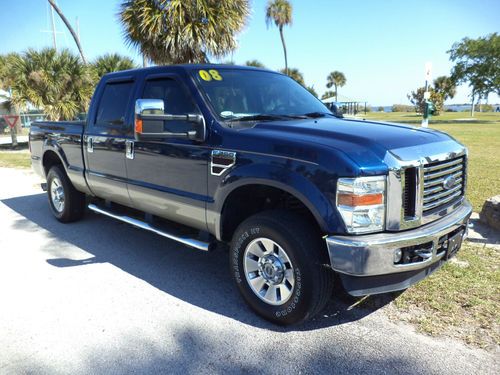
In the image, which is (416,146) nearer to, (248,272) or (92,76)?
(248,272)

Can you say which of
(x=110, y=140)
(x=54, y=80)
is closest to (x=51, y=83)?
(x=54, y=80)

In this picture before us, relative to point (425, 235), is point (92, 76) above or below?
above

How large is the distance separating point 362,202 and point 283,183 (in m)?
0.56

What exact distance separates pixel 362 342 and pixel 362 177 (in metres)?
1.21

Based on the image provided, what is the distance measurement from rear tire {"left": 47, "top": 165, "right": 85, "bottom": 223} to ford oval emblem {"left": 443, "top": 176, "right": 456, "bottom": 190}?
475cm

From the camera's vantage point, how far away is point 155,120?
3289 millimetres

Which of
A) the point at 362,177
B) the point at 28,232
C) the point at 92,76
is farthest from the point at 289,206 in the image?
the point at 92,76

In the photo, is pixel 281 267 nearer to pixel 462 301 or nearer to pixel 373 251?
pixel 373 251

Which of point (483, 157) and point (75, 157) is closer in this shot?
point (75, 157)

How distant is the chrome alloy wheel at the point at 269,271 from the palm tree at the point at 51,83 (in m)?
15.0

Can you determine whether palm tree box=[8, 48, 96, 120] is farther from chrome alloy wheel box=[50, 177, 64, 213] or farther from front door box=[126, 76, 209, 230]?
front door box=[126, 76, 209, 230]

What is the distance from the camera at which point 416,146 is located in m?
2.94

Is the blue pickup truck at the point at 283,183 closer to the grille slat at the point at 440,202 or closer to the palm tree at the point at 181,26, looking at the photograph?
the grille slat at the point at 440,202

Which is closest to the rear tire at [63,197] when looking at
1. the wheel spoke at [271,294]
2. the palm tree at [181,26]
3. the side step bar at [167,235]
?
the side step bar at [167,235]
